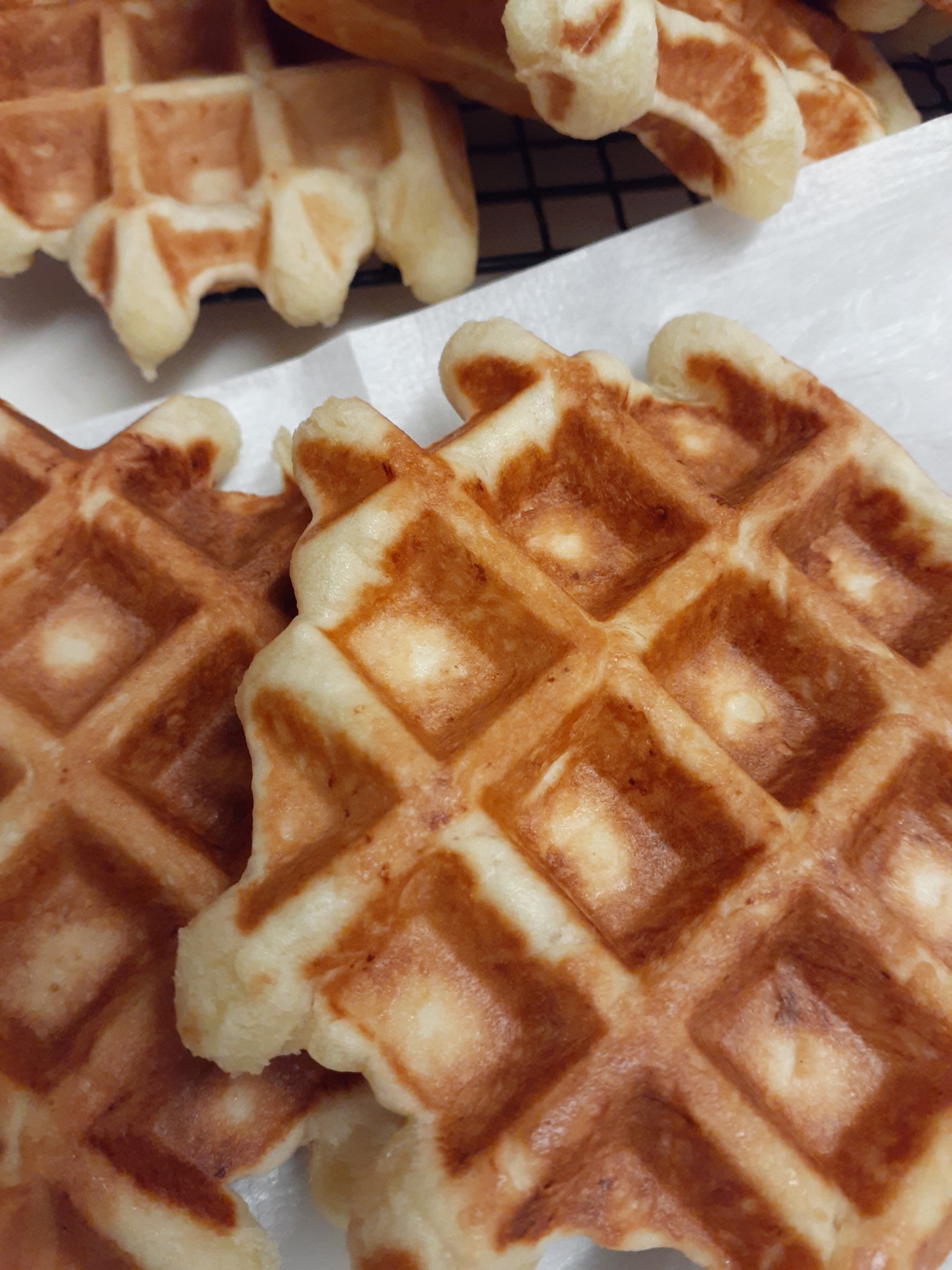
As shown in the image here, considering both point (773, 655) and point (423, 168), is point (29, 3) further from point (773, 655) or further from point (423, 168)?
point (773, 655)

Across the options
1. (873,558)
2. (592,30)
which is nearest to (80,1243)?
(873,558)

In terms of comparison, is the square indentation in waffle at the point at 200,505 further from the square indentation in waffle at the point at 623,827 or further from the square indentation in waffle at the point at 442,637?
the square indentation in waffle at the point at 623,827

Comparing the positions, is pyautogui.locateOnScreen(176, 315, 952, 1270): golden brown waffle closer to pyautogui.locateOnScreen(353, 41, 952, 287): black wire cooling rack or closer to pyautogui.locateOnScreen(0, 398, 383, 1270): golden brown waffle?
pyautogui.locateOnScreen(0, 398, 383, 1270): golden brown waffle

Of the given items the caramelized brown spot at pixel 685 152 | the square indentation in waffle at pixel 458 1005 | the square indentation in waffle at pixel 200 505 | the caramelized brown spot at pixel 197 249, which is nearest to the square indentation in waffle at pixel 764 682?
the square indentation in waffle at pixel 458 1005

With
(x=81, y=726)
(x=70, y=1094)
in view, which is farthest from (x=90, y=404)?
(x=70, y=1094)

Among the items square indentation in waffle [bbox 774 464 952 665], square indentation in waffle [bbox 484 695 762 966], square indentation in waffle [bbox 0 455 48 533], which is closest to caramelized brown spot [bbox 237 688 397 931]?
square indentation in waffle [bbox 484 695 762 966]

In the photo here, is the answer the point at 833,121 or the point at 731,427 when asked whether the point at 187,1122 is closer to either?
the point at 731,427

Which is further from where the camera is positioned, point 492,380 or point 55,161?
point 55,161
